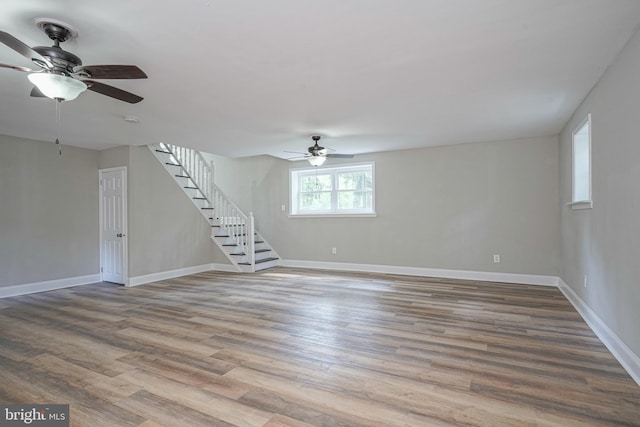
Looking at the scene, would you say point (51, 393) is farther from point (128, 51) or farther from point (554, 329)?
point (554, 329)

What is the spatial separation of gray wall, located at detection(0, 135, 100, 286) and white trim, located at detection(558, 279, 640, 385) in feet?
23.7

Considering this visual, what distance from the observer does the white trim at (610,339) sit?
2.28m

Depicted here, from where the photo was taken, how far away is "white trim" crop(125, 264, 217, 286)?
5.51 m

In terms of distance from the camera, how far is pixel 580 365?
246cm

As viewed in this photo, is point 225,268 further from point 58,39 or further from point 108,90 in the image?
point 58,39

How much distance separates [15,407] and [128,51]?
2490 millimetres

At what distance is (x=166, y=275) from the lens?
238 inches

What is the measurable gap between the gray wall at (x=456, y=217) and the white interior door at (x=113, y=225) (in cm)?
321

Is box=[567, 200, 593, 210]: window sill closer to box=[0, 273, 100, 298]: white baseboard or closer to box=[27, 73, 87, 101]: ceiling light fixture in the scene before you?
box=[27, 73, 87, 101]: ceiling light fixture

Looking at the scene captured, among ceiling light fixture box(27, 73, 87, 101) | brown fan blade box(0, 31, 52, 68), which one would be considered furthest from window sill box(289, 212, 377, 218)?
brown fan blade box(0, 31, 52, 68)

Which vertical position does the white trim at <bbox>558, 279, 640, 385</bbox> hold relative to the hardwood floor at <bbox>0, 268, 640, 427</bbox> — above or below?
above

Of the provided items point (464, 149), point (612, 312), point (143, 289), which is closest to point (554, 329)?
point (612, 312)

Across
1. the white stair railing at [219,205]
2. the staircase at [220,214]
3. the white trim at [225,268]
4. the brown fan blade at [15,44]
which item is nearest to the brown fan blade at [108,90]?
the brown fan blade at [15,44]

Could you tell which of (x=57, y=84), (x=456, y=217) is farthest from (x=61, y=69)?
(x=456, y=217)
